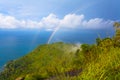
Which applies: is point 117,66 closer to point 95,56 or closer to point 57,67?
point 95,56

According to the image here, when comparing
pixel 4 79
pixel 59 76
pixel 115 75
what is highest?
pixel 4 79

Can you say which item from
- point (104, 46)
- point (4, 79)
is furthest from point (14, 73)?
point (104, 46)

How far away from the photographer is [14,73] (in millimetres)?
188000

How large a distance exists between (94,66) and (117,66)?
0.50 m

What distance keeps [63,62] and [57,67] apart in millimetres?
229

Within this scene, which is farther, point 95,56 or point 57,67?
point 95,56

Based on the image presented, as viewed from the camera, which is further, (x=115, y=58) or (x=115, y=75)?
(x=115, y=58)

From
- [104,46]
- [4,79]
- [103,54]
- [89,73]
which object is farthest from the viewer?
[4,79]

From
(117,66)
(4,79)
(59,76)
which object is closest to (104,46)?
(117,66)

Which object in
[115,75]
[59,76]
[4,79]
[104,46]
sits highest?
[4,79]

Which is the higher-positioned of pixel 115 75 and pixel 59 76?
pixel 59 76

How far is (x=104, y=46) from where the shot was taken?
6527 mm

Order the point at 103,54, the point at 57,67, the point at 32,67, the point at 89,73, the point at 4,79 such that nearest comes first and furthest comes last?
the point at 89,73 < the point at 57,67 < the point at 103,54 < the point at 4,79 < the point at 32,67

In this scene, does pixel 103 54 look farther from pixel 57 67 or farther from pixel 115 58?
pixel 57 67
